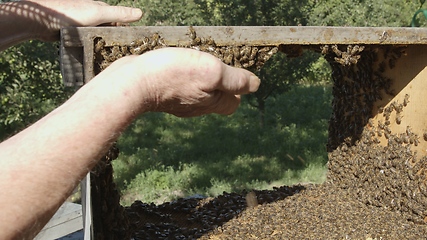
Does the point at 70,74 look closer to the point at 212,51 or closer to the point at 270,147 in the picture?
the point at 212,51

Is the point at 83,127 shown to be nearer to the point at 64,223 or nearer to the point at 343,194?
the point at 64,223

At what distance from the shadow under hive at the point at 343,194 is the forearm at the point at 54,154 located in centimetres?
164

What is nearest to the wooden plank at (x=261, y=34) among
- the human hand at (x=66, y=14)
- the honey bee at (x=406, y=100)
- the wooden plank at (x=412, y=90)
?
the human hand at (x=66, y=14)

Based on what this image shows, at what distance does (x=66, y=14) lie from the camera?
246 centimetres

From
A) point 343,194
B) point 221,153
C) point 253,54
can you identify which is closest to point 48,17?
point 253,54

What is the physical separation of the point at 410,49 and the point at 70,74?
2.60 meters

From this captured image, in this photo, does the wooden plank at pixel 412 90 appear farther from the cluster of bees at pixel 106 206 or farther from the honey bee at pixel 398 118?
the cluster of bees at pixel 106 206

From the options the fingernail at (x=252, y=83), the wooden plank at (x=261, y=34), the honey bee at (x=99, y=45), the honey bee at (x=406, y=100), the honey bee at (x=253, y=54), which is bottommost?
the honey bee at (x=406, y=100)

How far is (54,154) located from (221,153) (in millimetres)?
7011

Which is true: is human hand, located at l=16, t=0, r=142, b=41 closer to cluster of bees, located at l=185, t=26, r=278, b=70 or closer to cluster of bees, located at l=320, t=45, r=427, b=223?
cluster of bees, located at l=185, t=26, r=278, b=70

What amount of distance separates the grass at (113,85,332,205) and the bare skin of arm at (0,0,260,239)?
4790 millimetres

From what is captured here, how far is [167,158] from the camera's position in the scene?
7.69m

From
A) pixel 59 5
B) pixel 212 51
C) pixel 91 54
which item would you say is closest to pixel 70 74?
pixel 91 54

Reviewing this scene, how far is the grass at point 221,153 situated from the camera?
654 cm
